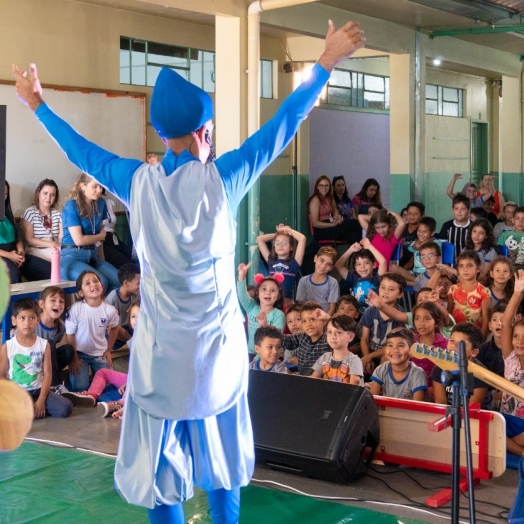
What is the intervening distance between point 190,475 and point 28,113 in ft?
17.4

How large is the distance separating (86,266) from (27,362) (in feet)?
4.92

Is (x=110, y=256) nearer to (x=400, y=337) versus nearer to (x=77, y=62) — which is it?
(x=77, y=62)

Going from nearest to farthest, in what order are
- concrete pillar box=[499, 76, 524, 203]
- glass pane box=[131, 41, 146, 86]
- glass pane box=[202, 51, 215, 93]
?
glass pane box=[131, 41, 146, 86] → glass pane box=[202, 51, 215, 93] → concrete pillar box=[499, 76, 524, 203]

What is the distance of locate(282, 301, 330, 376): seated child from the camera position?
14.9 feet

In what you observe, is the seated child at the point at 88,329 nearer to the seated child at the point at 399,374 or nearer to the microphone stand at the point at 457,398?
the seated child at the point at 399,374

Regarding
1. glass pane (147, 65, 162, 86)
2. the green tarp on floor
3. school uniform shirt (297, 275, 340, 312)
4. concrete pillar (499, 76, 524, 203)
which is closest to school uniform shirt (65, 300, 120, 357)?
school uniform shirt (297, 275, 340, 312)

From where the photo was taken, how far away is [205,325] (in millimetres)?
2111

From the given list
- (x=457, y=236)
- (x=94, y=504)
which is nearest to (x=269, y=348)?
(x=94, y=504)

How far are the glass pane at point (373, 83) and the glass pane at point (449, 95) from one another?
4.87 feet

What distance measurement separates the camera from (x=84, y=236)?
633 cm

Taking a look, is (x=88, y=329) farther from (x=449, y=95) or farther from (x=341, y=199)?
(x=449, y=95)

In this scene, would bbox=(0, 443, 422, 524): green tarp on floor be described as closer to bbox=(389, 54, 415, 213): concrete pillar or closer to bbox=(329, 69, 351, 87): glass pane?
bbox=(389, 54, 415, 213): concrete pillar

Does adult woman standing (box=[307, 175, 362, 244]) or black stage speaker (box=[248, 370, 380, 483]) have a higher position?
adult woman standing (box=[307, 175, 362, 244])

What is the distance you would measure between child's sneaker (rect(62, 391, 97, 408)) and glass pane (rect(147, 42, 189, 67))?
399 cm
